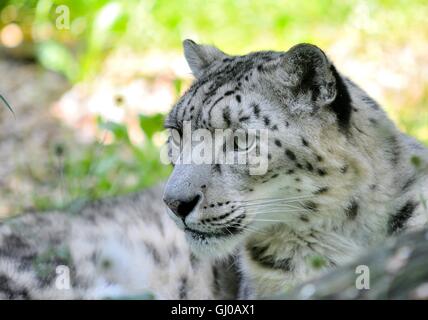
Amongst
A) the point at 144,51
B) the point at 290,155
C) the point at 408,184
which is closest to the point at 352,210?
the point at 408,184

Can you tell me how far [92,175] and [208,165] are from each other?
134 inches

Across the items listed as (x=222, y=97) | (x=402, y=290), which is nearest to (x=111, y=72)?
(x=222, y=97)

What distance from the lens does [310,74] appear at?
192 inches

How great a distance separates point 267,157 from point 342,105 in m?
0.57

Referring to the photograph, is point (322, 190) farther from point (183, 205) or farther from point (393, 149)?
point (183, 205)

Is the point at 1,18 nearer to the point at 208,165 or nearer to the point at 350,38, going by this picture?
the point at 350,38

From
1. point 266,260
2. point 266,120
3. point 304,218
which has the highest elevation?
point 266,120

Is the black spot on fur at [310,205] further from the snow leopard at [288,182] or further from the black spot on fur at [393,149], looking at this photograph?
the black spot on fur at [393,149]

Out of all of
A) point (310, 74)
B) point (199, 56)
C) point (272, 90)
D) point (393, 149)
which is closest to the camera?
point (310, 74)

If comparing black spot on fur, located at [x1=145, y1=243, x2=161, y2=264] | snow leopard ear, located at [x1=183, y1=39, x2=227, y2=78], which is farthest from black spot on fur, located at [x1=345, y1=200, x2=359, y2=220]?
black spot on fur, located at [x1=145, y1=243, x2=161, y2=264]

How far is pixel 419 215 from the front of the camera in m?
4.81

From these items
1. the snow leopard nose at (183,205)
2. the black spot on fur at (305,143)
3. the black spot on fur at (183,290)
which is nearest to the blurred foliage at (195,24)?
the black spot on fur at (183,290)

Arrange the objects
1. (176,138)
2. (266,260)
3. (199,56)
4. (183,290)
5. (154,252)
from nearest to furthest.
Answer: (266,260) → (176,138) → (199,56) → (183,290) → (154,252)

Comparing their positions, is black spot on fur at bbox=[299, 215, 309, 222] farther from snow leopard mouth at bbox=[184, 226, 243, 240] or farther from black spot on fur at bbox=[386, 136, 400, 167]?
black spot on fur at bbox=[386, 136, 400, 167]
